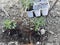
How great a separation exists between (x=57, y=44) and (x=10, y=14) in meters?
0.91

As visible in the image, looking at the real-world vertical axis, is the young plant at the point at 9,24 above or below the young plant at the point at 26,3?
below

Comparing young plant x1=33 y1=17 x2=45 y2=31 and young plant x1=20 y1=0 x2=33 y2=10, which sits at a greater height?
young plant x1=20 y1=0 x2=33 y2=10

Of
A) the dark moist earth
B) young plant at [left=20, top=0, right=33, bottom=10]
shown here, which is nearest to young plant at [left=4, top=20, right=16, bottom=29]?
the dark moist earth

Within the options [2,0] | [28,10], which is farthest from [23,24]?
[2,0]

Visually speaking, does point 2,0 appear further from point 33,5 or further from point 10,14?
point 33,5

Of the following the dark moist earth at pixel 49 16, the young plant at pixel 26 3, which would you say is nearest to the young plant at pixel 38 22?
the dark moist earth at pixel 49 16

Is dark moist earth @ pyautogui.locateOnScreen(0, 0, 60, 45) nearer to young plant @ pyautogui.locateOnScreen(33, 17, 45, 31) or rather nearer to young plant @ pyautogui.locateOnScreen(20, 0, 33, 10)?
young plant @ pyautogui.locateOnScreen(33, 17, 45, 31)

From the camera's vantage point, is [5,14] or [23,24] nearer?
[23,24]

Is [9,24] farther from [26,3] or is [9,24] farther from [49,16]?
[49,16]

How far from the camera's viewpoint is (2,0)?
358cm

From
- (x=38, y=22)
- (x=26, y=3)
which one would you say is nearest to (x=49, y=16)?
(x=38, y=22)

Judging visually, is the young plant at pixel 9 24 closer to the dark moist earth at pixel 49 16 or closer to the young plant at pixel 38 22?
the dark moist earth at pixel 49 16

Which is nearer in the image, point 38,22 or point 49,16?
point 38,22

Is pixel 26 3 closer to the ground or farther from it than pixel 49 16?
farther from it
